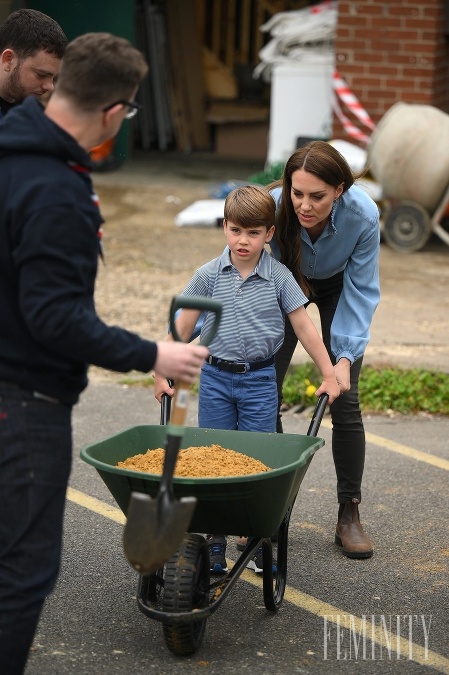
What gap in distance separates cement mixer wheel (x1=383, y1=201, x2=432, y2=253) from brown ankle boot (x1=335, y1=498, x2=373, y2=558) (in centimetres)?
559

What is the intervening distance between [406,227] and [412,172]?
0.59 metres

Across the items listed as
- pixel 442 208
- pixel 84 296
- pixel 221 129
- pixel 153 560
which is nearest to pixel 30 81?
pixel 84 296

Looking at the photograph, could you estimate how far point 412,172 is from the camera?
977 cm

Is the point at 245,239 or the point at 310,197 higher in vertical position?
the point at 310,197

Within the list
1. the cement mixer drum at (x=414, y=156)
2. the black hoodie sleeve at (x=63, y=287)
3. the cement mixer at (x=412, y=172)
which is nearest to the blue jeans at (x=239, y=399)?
the black hoodie sleeve at (x=63, y=287)

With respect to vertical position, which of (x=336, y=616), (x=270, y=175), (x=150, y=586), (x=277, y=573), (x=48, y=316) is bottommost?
(x=270, y=175)

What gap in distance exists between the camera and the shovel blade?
313cm

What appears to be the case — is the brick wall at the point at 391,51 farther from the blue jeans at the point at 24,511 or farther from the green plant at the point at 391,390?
the blue jeans at the point at 24,511

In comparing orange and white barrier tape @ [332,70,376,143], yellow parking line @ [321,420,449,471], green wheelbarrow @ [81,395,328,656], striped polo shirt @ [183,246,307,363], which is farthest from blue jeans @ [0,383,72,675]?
orange and white barrier tape @ [332,70,376,143]

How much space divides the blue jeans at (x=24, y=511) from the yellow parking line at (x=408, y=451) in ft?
10.4

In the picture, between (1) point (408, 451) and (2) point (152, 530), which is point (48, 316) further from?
(1) point (408, 451)

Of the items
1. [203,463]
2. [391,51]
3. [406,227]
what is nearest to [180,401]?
[203,463]

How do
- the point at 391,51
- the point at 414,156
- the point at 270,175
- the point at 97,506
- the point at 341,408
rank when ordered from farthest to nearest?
the point at 391,51 → the point at 270,175 → the point at 414,156 → the point at 97,506 → the point at 341,408

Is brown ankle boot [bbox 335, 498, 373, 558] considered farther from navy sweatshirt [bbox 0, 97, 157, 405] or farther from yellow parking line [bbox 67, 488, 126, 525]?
navy sweatshirt [bbox 0, 97, 157, 405]
